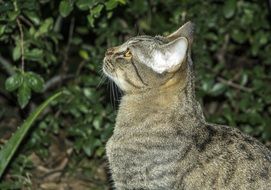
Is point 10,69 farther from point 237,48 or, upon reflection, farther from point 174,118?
point 237,48

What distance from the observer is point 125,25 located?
707 cm

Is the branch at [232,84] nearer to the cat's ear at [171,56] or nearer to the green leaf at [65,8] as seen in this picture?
the green leaf at [65,8]

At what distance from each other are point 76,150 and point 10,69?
1.00 m

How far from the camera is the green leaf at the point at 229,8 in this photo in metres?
6.64

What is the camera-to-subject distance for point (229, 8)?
6.64m

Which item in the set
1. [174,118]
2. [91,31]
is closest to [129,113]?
[174,118]

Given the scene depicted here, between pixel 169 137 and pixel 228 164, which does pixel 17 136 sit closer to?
pixel 169 137

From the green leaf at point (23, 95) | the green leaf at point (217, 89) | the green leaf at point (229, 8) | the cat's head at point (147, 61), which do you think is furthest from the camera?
the green leaf at point (217, 89)

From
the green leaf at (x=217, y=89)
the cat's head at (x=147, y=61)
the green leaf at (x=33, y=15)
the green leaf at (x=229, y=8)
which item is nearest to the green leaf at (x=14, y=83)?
the green leaf at (x=33, y=15)

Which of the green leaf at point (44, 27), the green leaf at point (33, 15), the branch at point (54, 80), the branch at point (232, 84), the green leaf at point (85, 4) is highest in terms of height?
the green leaf at point (85, 4)

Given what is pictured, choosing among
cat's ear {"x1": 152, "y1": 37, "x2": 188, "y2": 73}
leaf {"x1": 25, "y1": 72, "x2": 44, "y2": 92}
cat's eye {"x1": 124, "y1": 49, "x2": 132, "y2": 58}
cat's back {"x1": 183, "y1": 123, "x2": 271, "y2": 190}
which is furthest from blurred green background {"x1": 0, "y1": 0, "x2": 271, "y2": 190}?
cat's back {"x1": 183, "y1": 123, "x2": 271, "y2": 190}

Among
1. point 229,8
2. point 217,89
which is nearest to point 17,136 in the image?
point 217,89

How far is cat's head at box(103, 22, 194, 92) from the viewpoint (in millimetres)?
4766

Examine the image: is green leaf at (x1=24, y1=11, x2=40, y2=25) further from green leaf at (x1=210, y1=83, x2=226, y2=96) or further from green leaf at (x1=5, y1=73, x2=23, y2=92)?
green leaf at (x1=210, y1=83, x2=226, y2=96)
